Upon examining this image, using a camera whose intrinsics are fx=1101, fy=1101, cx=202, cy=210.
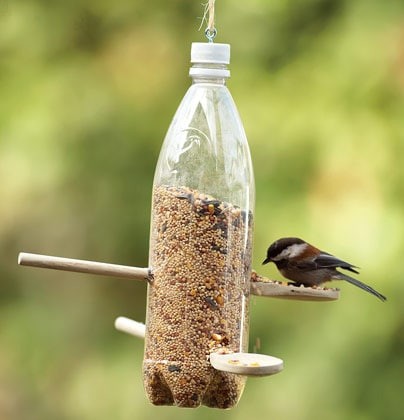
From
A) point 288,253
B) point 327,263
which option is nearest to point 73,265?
point 288,253

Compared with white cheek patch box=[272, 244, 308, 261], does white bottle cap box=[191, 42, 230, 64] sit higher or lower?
higher

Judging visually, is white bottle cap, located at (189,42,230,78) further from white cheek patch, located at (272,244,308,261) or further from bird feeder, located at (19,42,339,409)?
white cheek patch, located at (272,244,308,261)

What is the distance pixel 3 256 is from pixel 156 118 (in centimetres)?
163

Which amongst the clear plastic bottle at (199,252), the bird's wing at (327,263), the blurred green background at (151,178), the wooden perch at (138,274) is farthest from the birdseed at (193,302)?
the blurred green background at (151,178)

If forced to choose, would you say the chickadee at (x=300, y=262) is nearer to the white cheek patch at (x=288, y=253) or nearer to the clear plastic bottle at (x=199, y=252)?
the white cheek patch at (x=288, y=253)

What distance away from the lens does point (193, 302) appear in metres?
3.70

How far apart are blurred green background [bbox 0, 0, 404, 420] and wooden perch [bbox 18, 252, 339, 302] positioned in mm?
3185

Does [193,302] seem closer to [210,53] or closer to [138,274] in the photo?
[138,274]

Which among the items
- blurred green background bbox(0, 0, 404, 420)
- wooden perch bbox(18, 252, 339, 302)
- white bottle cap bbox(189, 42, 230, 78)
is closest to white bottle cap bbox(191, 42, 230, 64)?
white bottle cap bbox(189, 42, 230, 78)

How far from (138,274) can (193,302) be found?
208mm

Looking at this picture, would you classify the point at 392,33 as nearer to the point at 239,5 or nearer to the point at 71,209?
the point at 239,5

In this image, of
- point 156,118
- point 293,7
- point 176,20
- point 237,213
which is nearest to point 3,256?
point 156,118

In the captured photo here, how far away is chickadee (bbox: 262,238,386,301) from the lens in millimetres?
4148

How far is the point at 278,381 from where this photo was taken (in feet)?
24.1
